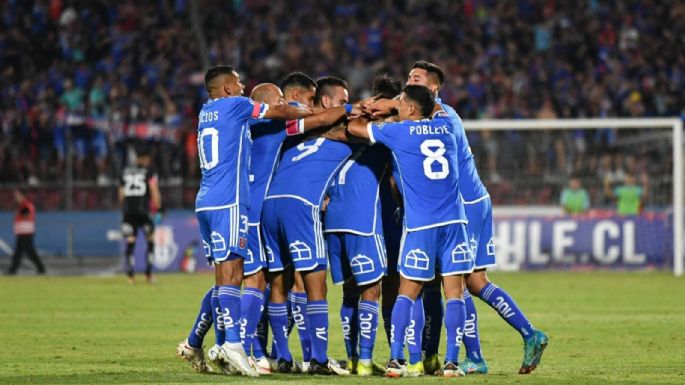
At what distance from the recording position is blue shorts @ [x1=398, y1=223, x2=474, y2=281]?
32.2 ft

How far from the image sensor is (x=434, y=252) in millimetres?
9875

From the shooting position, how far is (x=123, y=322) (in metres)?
15.6

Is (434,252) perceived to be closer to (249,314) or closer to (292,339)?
(249,314)

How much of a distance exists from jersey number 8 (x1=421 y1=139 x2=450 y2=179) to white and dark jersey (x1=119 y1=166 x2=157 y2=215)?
13783 mm

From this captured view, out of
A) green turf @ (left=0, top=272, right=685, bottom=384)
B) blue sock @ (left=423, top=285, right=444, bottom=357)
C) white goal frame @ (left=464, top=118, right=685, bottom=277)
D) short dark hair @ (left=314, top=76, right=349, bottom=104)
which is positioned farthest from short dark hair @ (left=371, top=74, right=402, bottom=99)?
white goal frame @ (left=464, top=118, right=685, bottom=277)

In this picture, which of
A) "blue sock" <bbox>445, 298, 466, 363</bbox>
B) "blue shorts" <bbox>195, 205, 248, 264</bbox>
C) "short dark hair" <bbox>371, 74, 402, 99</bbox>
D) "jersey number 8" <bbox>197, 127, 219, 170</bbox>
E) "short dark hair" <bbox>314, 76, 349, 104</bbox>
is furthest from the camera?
"short dark hair" <bbox>314, 76, 349, 104</bbox>

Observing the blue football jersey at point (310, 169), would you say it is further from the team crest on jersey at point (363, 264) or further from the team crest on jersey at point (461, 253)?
the team crest on jersey at point (461, 253)

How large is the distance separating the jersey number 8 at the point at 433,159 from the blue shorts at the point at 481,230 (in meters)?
0.79

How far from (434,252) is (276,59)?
79.8 ft

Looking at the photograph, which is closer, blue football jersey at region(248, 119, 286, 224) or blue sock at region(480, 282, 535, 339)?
blue sock at region(480, 282, 535, 339)

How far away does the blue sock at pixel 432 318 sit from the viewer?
10.5 metres

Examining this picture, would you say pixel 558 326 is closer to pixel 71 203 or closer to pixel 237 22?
pixel 71 203

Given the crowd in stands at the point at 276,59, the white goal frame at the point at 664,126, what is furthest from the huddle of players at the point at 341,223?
the crowd in stands at the point at 276,59

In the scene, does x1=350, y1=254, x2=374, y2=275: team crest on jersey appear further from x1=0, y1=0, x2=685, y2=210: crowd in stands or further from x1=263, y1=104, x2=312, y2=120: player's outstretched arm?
x1=0, y1=0, x2=685, y2=210: crowd in stands
